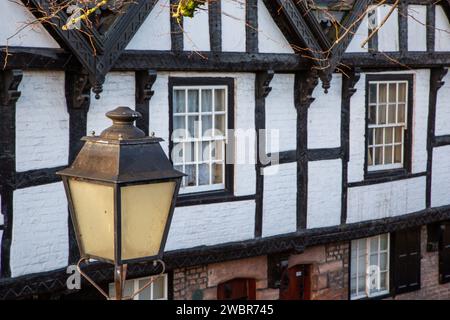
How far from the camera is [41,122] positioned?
29.5 ft

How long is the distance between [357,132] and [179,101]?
10.0ft

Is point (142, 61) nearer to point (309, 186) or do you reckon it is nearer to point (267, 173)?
point (267, 173)

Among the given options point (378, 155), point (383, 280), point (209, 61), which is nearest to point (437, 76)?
point (378, 155)

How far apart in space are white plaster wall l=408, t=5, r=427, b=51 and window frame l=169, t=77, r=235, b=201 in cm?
325

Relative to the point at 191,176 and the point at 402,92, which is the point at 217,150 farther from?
the point at 402,92

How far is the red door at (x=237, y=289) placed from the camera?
38.0 feet

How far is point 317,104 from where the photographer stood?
11844 mm

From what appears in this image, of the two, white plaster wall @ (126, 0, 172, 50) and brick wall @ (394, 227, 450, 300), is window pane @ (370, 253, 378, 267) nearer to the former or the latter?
brick wall @ (394, 227, 450, 300)

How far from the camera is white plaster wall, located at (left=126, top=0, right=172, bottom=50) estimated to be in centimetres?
967

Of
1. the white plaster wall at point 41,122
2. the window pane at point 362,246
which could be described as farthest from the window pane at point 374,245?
the white plaster wall at point 41,122

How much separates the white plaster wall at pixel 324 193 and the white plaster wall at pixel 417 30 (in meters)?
2.05

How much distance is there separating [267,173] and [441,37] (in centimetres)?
372
